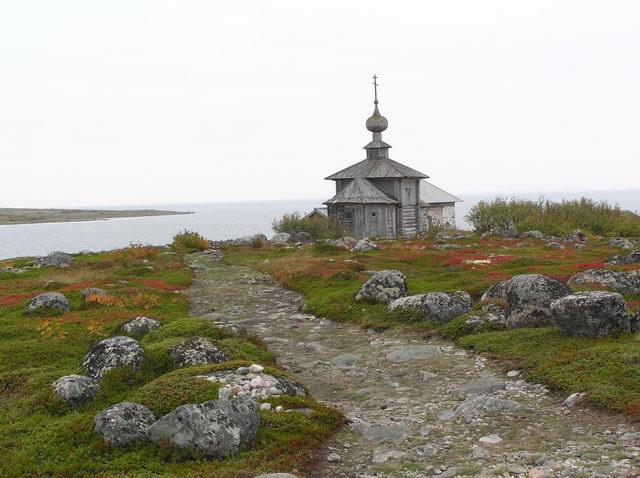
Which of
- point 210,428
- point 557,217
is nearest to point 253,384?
point 210,428

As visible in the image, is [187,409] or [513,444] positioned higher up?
[187,409]

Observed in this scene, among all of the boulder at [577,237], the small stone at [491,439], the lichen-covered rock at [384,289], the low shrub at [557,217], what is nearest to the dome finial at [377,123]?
the low shrub at [557,217]

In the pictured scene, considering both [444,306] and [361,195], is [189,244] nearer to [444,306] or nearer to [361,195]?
[361,195]

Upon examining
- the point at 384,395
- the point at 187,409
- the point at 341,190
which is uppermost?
the point at 341,190

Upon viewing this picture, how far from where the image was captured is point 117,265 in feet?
127

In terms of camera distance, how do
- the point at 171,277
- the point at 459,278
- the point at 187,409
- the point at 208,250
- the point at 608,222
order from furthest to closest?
the point at 608,222, the point at 208,250, the point at 171,277, the point at 459,278, the point at 187,409

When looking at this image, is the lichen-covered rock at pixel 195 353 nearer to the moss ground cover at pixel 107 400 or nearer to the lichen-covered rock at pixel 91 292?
the moss ground cover at pixel 107 400

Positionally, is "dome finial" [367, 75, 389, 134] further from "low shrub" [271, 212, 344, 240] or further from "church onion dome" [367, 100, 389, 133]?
"low shrub" [271, 212, 344, 240]

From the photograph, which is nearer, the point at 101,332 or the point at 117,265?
the point at 101,332

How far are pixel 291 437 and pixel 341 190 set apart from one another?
58.6m

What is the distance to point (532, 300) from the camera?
15.8 metres

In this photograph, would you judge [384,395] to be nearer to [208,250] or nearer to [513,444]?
[513,444]

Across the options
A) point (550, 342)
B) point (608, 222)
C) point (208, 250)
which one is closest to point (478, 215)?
point (608, 222)

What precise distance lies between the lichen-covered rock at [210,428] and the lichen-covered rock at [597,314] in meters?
8.36
